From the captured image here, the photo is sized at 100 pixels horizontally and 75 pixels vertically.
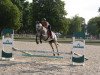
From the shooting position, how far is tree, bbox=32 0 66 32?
86.8 metres

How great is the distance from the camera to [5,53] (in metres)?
19.2

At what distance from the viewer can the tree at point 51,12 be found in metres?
86.8

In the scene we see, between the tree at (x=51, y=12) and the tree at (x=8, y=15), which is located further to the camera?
the tree at (x=51, y=12)

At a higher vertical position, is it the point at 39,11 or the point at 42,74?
the point at 39,11

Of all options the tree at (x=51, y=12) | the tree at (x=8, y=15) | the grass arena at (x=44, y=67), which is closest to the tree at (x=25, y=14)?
the tree at (x=51, y=12)

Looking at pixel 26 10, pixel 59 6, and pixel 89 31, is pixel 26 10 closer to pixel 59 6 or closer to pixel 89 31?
pixel 59 6

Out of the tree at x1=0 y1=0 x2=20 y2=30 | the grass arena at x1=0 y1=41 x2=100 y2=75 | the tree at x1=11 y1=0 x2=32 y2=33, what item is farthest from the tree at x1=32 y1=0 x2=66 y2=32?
the grass arena at x1=0 y1=41 x2=100 y2=75

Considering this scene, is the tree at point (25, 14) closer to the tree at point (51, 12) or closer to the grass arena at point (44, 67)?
the tree at point (51, 12)

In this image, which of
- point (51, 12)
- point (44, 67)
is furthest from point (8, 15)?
point (44, 67)

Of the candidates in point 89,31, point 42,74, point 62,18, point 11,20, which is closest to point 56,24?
point 62,18

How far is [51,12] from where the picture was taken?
8812cm

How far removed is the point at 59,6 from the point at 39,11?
5586 mm

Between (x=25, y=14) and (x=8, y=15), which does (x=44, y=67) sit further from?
(x=25, y=14)

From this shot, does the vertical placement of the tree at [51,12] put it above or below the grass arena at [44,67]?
above
